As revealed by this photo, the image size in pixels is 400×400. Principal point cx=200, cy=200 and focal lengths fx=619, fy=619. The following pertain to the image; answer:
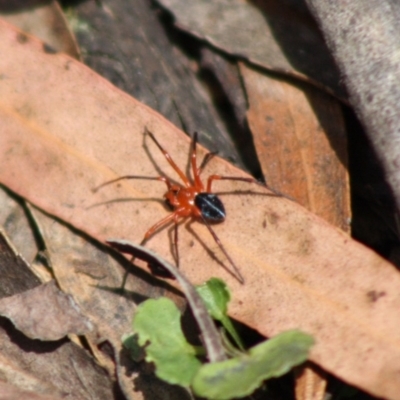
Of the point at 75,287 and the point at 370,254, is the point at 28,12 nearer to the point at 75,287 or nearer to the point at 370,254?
the point at 75,287

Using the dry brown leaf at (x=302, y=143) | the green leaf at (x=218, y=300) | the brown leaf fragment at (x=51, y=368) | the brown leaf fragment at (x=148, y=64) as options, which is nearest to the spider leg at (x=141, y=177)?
the brown leaf fragment at (x=148, y=64)

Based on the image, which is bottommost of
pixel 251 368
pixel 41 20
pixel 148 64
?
pixel 251 368

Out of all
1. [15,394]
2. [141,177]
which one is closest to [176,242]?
[141,177]

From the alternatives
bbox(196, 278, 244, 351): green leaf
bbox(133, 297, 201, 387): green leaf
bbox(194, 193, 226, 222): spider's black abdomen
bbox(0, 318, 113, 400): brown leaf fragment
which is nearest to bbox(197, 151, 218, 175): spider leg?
bbox(194, 193, 226, 222): spider's black abdomen

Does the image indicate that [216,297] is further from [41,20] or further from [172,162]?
[41,20]

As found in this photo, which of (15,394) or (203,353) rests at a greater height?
(203,353)

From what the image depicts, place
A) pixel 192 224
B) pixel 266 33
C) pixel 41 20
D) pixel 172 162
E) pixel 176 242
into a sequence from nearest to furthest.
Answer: pixel 176 242 < pixel 192 224 < pixel 172 162 < pixel 266 33 < pixel 41 20

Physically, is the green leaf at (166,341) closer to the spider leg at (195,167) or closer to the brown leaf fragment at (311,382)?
the brown leaf fragment at (311,382)

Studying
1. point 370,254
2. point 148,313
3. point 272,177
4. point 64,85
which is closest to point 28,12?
point 64,85
